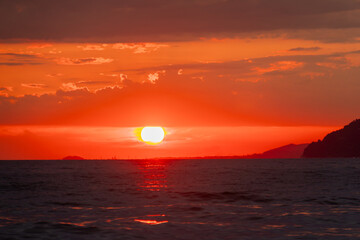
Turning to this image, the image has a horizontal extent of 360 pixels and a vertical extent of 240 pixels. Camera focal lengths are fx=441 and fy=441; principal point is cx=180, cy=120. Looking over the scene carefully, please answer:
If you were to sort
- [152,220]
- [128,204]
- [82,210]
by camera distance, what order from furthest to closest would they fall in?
[128,204], [82,210], [152,220]

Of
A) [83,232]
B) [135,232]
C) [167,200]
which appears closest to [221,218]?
[135,232]

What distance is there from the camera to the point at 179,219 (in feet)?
108

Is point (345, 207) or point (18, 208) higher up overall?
point (18, 208)

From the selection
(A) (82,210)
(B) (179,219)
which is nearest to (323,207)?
(B) (179,219)

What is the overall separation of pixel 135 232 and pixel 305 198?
25473 millimetres

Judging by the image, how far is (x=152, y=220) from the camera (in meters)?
32.4

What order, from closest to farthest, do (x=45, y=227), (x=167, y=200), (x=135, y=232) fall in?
(x=135, y=232)
(x=45, y=227)
(x=167, y=200)

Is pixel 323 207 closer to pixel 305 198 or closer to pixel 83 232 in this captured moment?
pixel 305 198

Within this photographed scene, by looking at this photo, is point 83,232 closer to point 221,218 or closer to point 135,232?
point 135,232

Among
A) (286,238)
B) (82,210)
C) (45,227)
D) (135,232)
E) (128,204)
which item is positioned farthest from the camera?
(128,204)

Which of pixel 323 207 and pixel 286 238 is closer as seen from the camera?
pixel 286 238

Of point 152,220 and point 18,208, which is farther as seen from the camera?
point 18,208

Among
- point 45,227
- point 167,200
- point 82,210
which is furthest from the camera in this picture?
point 167,200

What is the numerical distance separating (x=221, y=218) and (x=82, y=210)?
12557 mm
